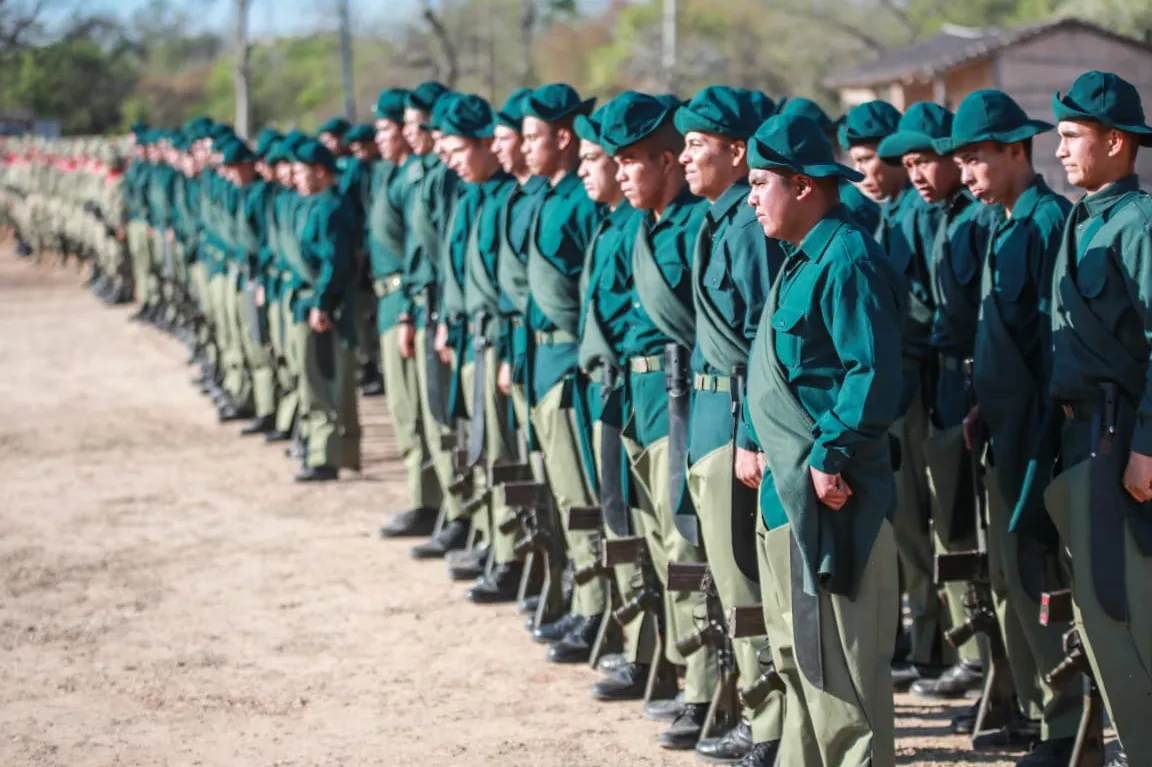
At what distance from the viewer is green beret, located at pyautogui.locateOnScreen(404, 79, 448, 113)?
9.87m

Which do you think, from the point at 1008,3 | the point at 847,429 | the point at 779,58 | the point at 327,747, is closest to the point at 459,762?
the point at 327,747

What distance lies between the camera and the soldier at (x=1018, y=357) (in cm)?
579

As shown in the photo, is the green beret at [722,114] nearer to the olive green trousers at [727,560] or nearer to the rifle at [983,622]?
the olive green trousers at [727,560]

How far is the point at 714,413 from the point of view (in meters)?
5.74

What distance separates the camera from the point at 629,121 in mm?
6336

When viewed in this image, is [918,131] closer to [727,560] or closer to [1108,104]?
[1108,104]

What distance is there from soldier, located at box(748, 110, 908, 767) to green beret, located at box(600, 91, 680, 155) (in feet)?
4.43

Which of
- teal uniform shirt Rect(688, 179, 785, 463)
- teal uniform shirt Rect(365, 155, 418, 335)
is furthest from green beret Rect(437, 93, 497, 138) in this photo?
teal uniform shirt Rect(688, 179, 785, 463)

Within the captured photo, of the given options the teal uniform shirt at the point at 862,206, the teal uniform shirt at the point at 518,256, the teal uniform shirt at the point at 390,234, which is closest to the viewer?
the teal uniform shirt at the point at 862,206

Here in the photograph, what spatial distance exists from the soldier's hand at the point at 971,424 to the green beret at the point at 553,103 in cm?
235

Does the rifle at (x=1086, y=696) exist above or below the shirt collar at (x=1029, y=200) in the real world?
below

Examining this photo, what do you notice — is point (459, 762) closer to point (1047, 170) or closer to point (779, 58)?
point (1047, 170)

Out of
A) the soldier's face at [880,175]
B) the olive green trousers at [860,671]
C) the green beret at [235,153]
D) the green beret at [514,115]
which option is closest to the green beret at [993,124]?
the soldier's face at [880,175]

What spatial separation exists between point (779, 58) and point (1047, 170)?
3177 centimetres
